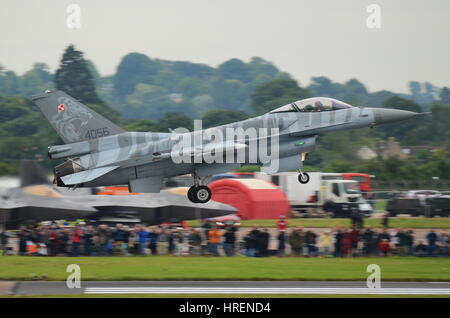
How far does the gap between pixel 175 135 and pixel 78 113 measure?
365 centimetres

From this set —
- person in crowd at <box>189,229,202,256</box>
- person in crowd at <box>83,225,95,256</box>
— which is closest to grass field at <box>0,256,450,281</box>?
person in crowd at <box>83,225,95,256</box>

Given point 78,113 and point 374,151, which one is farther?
point 374,151

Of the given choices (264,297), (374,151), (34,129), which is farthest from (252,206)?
(34,129)

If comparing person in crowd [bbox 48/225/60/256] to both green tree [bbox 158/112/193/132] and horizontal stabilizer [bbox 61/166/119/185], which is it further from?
green tree [bbox 158/112/193/132]

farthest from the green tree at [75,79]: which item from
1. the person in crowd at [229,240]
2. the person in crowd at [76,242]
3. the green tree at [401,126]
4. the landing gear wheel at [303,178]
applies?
the landing gear wheel at [303,178]

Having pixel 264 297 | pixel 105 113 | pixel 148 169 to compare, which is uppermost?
pixel 105 113

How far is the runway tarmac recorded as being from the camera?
56.4 feet

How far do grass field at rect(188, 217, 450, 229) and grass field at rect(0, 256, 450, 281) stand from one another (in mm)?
8163

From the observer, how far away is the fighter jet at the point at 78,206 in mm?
24484

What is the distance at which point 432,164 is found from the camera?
4956cm

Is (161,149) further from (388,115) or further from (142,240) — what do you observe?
(388,115)

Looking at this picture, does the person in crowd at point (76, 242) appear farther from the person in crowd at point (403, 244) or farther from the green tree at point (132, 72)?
the green tree at point (132, 72)

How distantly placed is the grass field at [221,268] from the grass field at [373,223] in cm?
816
